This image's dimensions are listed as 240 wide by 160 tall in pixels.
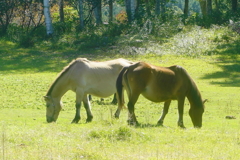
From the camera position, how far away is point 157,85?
13141 mm

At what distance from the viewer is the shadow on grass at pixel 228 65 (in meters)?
25.3

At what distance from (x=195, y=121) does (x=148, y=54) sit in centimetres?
1897

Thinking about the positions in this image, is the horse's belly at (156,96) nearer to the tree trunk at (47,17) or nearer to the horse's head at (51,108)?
the horse's head at (51,108)

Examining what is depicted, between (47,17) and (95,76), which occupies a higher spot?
(47,17)

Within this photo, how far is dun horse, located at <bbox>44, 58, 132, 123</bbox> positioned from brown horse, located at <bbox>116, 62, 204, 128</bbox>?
5.74 feet

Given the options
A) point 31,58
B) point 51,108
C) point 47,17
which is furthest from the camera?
point 47,17

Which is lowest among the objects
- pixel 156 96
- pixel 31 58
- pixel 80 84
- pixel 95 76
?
pixel 31 58

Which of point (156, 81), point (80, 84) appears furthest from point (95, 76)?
point (156, 81)

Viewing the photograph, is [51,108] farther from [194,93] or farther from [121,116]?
[194,93]

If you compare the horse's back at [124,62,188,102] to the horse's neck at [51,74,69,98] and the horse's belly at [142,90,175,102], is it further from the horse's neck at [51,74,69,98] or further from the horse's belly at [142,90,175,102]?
the horse's neck at [51,74,69,98]

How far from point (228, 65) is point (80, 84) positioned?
16627 millimetres

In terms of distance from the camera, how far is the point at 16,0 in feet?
125

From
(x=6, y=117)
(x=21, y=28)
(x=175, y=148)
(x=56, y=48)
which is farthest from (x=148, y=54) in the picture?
(x=175, y=148)

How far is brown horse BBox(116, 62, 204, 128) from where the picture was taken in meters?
12.8
